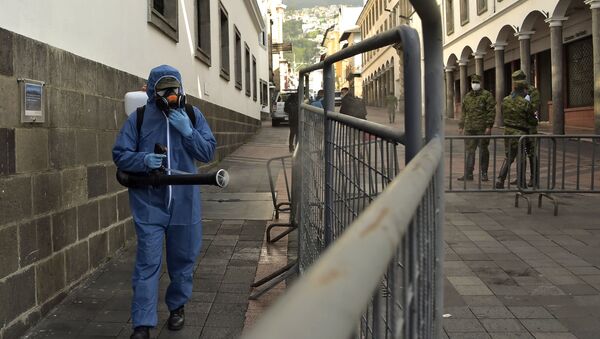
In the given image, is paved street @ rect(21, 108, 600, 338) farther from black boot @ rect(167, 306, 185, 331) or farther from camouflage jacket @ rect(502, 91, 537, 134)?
camouflage jacket @ rect(502, 91, 537, 134)

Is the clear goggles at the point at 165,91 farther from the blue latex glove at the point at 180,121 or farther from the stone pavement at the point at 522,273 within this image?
the stone pavement at the point at 522,273

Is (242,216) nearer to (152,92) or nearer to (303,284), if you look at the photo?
(152,92)

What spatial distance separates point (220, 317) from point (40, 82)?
2.04 metres

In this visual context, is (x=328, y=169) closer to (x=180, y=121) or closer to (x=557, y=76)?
(x=180, y=121)

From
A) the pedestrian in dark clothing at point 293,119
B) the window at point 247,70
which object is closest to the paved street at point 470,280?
the pedestrian in dark clothing at point 293,119

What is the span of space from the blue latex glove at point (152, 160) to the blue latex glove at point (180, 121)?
0.22 metres

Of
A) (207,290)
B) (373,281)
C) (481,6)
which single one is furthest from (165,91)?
(481,6)

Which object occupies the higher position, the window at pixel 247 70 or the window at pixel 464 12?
the window at pixel 464 12

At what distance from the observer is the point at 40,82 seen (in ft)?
12.7

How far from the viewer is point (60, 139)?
13.8ft

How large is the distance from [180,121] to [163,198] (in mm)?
497

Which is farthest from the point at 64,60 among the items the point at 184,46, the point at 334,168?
the point at 184,46

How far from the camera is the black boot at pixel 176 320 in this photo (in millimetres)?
3689

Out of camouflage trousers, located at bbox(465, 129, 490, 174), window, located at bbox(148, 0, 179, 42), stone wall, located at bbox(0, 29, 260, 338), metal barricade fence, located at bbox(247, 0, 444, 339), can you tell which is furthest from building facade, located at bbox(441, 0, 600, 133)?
metal barricade fence, located at bbox(247, 0, 444, 339)
